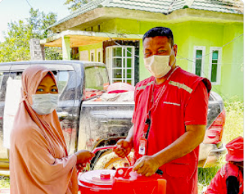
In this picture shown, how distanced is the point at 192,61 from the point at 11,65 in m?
2.52

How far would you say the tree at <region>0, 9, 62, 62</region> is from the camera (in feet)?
11.4

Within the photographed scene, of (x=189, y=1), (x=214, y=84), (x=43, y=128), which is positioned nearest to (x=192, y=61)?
(x=214, y=84)

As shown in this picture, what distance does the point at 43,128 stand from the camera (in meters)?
1.55

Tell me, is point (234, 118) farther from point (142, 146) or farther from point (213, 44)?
point (142, 146)

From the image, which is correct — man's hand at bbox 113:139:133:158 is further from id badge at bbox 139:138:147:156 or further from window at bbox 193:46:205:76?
window at bbox 193:46:205:76

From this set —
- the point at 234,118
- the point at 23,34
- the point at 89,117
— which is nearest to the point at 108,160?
the point at 89,117

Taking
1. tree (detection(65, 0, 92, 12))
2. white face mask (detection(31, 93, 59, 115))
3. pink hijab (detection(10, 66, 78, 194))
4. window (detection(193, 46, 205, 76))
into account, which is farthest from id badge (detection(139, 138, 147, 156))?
tree (detection(65, 0, 92, 12))

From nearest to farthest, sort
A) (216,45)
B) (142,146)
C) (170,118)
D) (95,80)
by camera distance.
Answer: (170,118) < (142,146) < (216,45) < (95,80)

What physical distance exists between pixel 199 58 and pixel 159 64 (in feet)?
A: 5.50

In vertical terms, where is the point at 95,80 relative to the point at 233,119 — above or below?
above

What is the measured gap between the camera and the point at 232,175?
189cm

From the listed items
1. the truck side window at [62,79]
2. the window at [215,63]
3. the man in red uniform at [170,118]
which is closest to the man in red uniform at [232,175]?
the man in red uniform at [170,118]

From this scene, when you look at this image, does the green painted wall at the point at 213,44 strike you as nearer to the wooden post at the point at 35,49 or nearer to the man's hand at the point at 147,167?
the wooden post at the point at 35,49

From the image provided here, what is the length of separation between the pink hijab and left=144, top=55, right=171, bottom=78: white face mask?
0.77 meters
